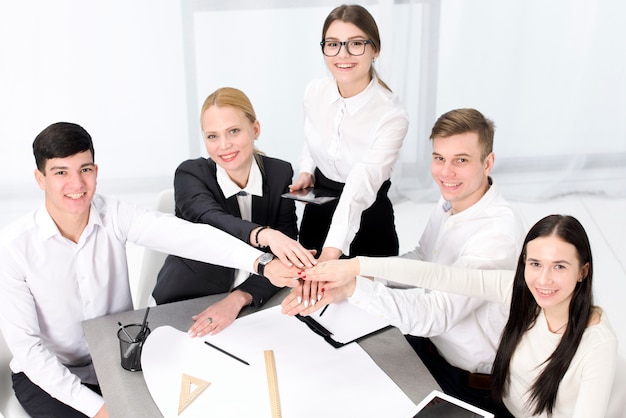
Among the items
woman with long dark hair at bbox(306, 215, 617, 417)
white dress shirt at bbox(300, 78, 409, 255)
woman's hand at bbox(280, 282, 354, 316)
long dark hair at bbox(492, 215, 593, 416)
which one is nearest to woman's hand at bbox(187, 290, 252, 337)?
woman's hand at bbox(280, 282, 354, 316)

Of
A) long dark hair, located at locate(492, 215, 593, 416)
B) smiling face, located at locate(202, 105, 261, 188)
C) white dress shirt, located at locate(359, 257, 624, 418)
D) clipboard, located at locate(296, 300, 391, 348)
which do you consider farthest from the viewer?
smiling face, located at locate(202, 105, 261, 188)

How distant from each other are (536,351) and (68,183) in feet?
4.46

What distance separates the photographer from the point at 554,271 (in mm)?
1930

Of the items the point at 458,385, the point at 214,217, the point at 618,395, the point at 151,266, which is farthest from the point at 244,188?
the point at 618,395

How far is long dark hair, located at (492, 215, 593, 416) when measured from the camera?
1.92 meters

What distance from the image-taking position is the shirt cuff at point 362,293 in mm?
2133

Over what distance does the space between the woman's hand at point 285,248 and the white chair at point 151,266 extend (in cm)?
53

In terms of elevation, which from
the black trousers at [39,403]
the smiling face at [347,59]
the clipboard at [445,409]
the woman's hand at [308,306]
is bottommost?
the black trousers at [39,403]

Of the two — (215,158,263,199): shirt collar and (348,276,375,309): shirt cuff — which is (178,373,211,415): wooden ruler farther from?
(215,158,263,199): shirt collar

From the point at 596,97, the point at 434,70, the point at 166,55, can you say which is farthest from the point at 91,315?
the point at 596,97

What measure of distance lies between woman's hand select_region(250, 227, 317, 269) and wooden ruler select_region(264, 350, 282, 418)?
0.37 metres

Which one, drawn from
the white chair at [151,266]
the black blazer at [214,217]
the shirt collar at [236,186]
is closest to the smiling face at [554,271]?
the black blazer at [214,217]

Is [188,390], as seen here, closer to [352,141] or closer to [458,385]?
[458,385]

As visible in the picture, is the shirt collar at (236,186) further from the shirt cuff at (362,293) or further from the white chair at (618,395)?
the white chair at (618,395)
